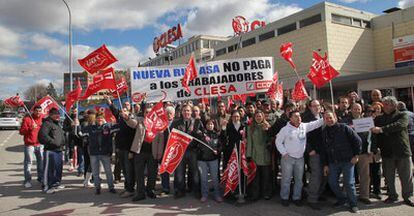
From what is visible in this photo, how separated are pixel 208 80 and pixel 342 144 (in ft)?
15.5

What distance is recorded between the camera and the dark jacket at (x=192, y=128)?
705cm

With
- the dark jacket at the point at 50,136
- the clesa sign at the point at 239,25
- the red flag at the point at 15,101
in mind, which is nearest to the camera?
the dark jacket at the point at 50,136

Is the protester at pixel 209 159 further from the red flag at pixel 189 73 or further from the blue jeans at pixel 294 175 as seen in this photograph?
the red flag at pixel 189 73

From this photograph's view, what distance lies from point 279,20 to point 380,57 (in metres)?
10.4

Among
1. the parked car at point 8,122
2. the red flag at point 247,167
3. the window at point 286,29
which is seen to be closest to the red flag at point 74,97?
the red flag at point 247,167

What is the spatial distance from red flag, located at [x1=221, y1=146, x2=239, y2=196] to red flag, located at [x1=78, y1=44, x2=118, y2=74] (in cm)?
369

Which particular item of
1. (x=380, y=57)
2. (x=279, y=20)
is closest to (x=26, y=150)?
(x=279, y=20)

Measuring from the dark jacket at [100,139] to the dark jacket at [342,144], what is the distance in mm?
4473

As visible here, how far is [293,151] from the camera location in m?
6.27

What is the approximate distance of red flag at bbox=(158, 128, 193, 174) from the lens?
6.67 meters

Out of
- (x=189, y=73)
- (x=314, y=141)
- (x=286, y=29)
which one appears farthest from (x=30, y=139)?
(x=286, y=29)

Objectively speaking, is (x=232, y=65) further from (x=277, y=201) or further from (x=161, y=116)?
(x=277, y=201)

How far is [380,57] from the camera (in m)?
33.7

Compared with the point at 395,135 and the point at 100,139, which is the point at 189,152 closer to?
the point at 100,139
